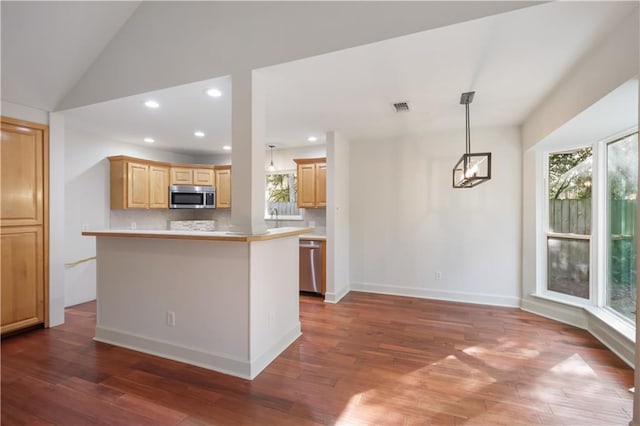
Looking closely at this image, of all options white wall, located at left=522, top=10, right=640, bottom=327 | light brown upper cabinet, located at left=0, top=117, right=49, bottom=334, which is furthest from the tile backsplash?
white wall, located at left=522, top=10, right=640, bottom=327

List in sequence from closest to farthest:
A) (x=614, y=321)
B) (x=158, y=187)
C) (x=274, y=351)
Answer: (x=274, y=351) < (x=614, y=321) < (x=158, y=187)

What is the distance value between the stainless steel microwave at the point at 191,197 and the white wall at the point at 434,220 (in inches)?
110

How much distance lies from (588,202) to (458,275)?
1.77 metres

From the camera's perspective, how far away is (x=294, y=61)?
230 centimetres

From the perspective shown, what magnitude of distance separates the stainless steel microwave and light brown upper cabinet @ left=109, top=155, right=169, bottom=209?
148 millimetres

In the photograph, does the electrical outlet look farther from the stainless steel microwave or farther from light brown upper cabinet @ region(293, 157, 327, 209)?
the stainless steel microwave

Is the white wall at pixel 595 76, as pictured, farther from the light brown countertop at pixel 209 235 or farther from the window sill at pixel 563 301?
the light brown countertop at pixel 209 235

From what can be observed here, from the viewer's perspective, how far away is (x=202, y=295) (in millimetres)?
2570

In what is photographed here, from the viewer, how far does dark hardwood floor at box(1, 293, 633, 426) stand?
1937mm

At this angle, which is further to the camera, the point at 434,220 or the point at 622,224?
the point at 434,220

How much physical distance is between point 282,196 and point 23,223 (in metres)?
3.51

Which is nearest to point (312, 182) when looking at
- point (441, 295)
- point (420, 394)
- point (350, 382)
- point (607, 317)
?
point (441, 295)

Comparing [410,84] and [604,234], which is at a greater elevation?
[410,84]

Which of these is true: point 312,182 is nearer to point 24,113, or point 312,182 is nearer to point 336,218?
point 336,218
